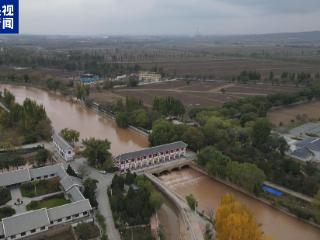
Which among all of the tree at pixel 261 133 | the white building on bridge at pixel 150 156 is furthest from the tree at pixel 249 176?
the tree at pixel 261 133

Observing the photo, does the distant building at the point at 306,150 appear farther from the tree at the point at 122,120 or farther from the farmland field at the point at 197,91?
the farmland field at the point at 197,91

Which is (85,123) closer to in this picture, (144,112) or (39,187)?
(144,112)

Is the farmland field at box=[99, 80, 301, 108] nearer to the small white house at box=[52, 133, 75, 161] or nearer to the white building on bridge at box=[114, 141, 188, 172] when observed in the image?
the white building on bridge at box=[114, 141, 188, 172]

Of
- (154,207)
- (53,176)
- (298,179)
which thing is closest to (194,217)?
(154,207)

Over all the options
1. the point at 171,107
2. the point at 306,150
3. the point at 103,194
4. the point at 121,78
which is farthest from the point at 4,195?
the point at 121,78

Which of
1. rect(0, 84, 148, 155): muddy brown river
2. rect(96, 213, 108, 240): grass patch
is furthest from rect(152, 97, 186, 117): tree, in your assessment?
rect(96, 213, 108, 240): grass patch
